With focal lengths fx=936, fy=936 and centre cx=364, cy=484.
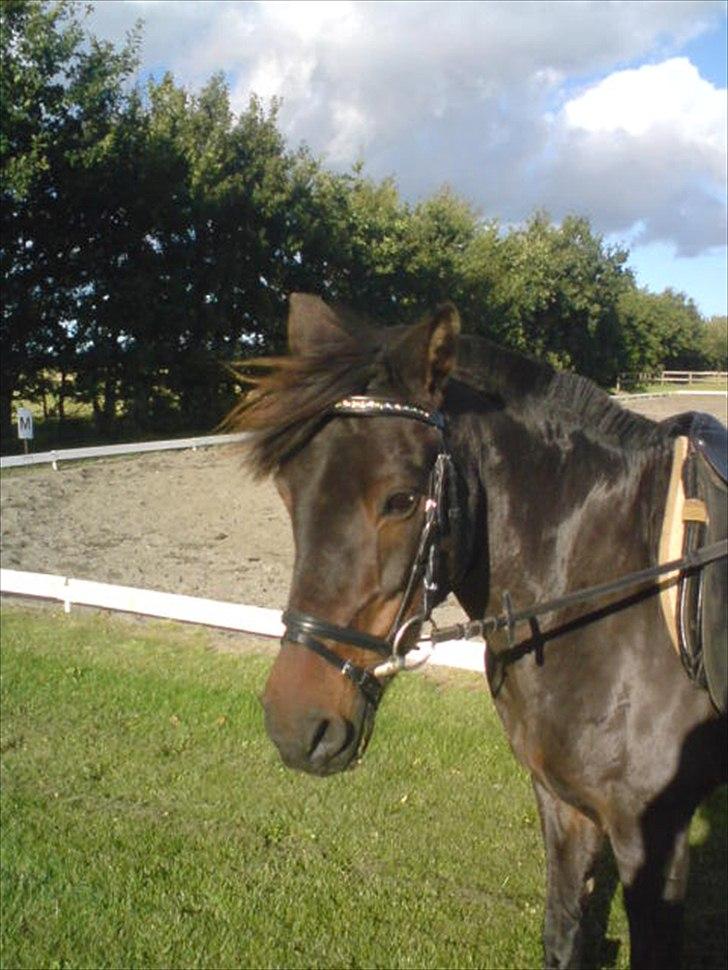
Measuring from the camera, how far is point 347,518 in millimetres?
2275

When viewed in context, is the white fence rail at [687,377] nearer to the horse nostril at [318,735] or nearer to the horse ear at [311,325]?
the horse ear at [311,325]

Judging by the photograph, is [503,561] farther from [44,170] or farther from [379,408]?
[44,170]

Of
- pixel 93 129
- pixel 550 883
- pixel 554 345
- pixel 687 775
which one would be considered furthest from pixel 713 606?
pixel 554 345

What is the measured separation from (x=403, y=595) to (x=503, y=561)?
1.61 ft

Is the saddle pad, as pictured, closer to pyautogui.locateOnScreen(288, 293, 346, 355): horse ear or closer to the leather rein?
the leather rein

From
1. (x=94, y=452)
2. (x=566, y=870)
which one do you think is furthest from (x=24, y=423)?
(x=566, y=870)

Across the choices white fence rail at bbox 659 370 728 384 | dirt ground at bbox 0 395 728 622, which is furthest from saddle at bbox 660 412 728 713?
white fence rail at bbox 659 370 728 384

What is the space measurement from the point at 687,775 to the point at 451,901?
1710mm

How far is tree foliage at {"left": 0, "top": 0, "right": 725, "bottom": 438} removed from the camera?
20.1 metres

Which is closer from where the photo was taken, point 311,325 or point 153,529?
point 311,325

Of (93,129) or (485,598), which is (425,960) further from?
(93,129)

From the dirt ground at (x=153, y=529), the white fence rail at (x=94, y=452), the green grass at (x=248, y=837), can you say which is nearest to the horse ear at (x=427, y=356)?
the green grass at (x=248, y=837)

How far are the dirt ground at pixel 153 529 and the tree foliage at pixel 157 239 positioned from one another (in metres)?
4.72

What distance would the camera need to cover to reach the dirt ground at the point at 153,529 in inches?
372
